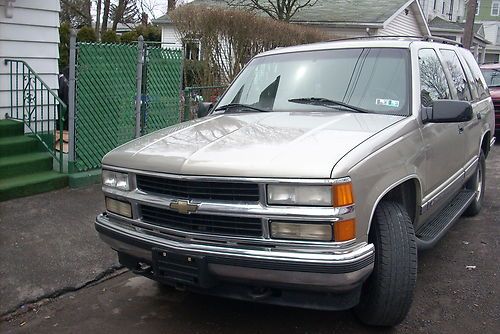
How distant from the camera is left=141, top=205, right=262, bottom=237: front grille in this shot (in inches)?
113

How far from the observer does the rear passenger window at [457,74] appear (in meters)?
5.04

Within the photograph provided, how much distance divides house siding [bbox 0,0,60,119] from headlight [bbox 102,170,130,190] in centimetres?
444

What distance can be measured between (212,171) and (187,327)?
1.24 metres

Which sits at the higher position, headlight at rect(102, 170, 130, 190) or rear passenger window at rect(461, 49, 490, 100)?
rear passenger window at rect(461, 49, 490, 100)

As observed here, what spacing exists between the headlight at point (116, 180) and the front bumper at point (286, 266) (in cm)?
62

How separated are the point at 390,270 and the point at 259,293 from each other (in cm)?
79

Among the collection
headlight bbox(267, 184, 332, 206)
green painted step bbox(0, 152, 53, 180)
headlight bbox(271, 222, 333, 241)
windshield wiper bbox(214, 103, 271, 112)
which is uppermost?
windshield wiper bbox(214, 103, 271, 112)

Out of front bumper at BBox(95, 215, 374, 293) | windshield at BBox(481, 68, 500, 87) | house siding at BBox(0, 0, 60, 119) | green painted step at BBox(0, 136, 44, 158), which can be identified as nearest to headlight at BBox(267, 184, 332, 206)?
front bumper at BBox(95, 215, 374, 293)

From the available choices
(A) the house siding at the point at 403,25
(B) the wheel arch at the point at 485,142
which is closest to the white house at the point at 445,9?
(A) the house siding at the point at 403,25

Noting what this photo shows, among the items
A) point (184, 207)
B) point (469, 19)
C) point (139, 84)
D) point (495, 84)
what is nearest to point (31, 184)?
point (139, 84)

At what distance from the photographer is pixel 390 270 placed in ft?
10.1

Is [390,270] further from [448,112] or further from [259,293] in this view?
[448,112]

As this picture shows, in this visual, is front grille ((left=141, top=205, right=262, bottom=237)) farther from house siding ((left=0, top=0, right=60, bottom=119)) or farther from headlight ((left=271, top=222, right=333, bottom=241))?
house siding ((left=0, top=0, right=60, bottom=119))

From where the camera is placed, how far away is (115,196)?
11.3ft
